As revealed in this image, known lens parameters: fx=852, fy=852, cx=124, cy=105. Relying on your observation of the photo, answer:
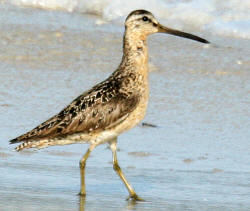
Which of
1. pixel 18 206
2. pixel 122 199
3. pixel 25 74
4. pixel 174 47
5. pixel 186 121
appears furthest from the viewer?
pixel 174 47

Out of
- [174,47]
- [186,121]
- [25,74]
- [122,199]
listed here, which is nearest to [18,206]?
[122,199]

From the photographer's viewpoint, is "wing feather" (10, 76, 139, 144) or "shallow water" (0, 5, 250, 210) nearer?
"shallow water" (0, 5, 250, 210)

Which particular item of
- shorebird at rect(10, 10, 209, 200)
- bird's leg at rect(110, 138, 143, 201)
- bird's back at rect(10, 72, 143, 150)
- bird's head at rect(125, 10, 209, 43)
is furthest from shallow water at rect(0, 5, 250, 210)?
bird's head at rect(125, 10, 209, 43)

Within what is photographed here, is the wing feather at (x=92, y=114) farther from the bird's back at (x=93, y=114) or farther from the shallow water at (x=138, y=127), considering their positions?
the shallow water at (x=138, y=127)

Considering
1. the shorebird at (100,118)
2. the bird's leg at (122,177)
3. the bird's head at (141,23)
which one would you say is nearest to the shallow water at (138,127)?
the bird's leg at (122,177)

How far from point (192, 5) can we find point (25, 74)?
5.08 m

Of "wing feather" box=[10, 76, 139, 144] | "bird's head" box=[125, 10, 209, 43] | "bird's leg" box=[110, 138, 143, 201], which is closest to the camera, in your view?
"bird's leg" box=[110, 138, 143, 201]

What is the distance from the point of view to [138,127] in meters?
8.81

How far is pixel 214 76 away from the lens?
11.0m

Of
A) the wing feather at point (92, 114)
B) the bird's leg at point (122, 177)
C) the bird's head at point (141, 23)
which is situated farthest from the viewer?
the bird's head at point (141, 23)

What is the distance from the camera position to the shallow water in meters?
6.72

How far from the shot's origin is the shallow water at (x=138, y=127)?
6719mm

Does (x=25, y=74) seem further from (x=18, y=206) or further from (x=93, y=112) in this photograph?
(x=18, y=206)

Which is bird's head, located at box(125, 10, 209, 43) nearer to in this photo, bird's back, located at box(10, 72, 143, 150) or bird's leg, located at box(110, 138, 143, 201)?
bird's back, located at box(10, 72, 143, 150)
